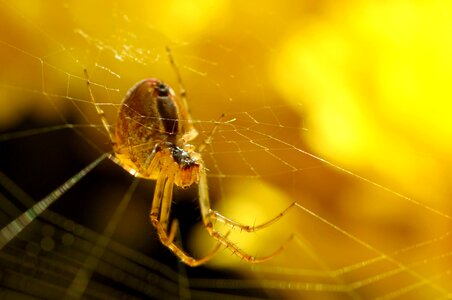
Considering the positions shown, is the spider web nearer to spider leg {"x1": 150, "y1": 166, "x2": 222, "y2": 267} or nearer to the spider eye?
spider leg {"x1": 150, "y1": 166, "x2": 222, "y2": 267}

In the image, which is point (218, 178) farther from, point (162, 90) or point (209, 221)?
point (162, 90)

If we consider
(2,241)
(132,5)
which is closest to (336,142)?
(132,5)

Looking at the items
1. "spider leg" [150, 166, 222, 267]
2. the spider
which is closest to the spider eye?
the spider

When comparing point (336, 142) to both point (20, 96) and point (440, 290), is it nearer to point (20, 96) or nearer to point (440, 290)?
point (440, 290)

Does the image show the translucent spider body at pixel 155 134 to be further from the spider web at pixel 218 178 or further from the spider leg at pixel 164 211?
the spider web at pixel 218 178

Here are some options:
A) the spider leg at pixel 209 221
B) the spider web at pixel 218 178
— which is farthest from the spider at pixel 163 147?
the spider web at pixel 218 178
